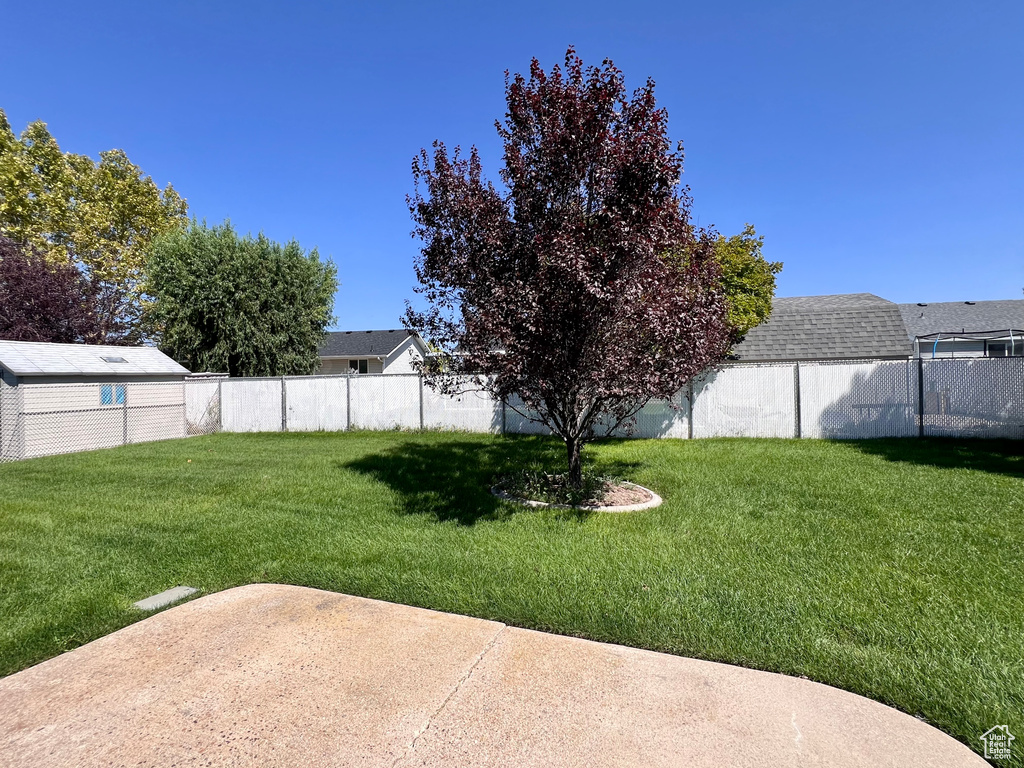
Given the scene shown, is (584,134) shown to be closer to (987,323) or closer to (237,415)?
(237,415)

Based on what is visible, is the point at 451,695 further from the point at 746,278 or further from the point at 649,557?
the point at 746,278

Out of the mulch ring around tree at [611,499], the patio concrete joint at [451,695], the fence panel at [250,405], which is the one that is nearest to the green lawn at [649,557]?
the mulch ring around tree at [611,499]

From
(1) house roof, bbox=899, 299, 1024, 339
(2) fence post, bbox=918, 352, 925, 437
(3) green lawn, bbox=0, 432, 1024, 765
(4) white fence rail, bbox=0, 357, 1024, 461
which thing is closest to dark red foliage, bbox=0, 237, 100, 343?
(4) white fence rail, bbox=0, 357, 1024, 461

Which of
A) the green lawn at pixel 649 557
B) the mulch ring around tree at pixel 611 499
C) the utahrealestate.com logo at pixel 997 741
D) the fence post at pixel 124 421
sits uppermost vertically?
the fence post at pixel 124 421

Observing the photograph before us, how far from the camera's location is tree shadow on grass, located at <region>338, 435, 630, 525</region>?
6.23 meters

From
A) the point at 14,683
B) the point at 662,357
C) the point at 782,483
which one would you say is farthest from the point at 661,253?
the point at 14,683

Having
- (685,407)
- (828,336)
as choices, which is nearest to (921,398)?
(828,336)

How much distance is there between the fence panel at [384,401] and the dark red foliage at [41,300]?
13832 millimetres

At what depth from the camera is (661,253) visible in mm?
5980

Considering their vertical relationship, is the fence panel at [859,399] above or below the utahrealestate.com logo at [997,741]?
above

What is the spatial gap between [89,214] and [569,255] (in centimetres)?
2730

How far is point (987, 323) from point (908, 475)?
21817 mm

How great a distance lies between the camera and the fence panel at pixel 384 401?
1449cm

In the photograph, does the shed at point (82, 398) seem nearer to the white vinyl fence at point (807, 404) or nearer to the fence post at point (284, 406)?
the fence post at point (284, 406)
